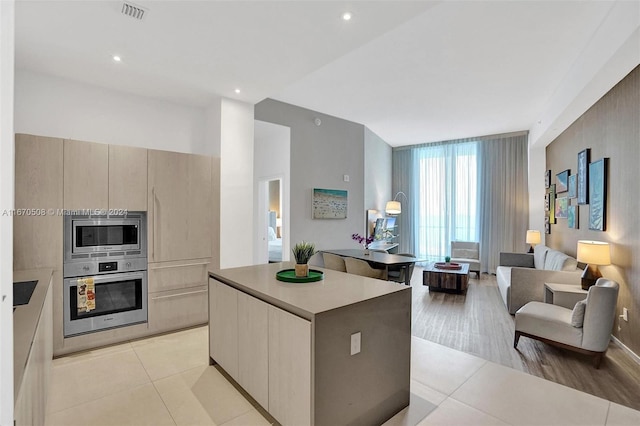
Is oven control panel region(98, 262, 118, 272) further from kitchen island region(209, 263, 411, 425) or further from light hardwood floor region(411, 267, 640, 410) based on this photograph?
light hardwood floor region(411, 267, 640, 410)

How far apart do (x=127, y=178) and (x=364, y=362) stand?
2.87m

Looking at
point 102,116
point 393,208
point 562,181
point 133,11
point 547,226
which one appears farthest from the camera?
point 393,208

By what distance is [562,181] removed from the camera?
5.18 metres

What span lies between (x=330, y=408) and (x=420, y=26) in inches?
130

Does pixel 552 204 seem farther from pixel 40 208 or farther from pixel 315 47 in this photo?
pixel 40 208

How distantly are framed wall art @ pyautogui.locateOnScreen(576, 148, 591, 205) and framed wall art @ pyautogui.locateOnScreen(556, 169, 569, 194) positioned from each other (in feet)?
2.08

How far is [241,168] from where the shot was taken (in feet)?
13.3

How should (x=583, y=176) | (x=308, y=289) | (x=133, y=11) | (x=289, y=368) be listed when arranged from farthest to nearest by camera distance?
(x=583, y=176), (x=133, y=11), (x=308, y=289), (x=289, y=368)

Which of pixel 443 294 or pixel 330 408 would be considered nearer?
pixel 330 408

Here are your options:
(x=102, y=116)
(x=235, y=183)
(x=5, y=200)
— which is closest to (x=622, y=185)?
(x=235, y=183)

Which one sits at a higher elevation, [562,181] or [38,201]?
[562,181]

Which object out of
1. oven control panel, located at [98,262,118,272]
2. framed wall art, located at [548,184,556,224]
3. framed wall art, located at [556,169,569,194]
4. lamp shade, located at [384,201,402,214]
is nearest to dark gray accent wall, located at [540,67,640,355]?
framed wall art, located at [556,169,569,194]

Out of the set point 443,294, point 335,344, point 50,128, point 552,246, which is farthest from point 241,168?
point 552,246

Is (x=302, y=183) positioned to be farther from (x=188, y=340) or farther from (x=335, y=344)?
(x=335, y=344)
